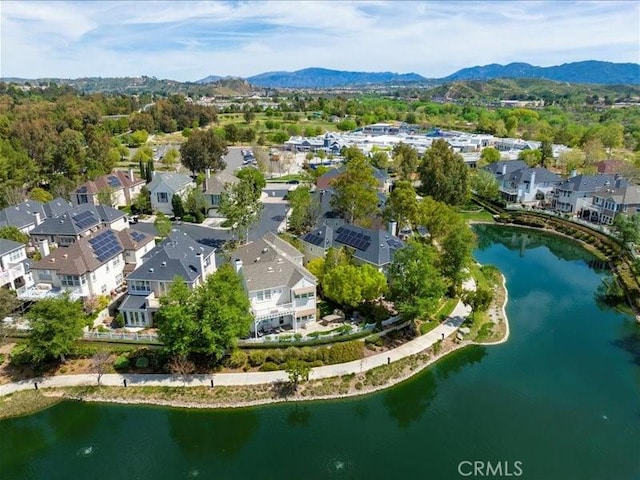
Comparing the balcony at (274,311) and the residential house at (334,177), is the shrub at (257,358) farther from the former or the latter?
the residential house at (334,177)

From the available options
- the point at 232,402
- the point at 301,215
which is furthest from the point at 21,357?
the point at 301,215

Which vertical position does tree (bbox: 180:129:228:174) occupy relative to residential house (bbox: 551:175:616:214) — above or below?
above

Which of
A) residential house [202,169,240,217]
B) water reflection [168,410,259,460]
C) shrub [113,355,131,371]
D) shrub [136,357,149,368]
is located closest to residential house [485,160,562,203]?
residential house [202,169,240,217]

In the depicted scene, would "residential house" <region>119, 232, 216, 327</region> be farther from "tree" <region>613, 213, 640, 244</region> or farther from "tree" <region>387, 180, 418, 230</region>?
"tree" <region>613, 213, 640, 244</region>

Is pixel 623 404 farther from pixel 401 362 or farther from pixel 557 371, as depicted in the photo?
pixel 401 362

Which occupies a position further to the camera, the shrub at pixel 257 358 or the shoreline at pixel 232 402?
the shrub at pixel 257 358

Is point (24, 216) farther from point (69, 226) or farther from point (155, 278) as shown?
point (155, 278)

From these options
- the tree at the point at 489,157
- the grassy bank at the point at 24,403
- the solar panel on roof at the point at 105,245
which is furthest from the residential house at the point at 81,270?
the tree at the point at 489,157

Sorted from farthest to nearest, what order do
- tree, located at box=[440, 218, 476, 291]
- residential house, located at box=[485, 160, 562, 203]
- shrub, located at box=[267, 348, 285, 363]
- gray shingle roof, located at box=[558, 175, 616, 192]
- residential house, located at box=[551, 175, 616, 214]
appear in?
residential house, located at box=[485, 160, 562, 203]
gray shingle roof, located at box=[558, 175, 616, 192]
residential house, located at box=[551, 175, 616, 214]
tree, located at box=[440, 218, 476, 291]
shrub, located at box=[267, 348, 285, 363]
